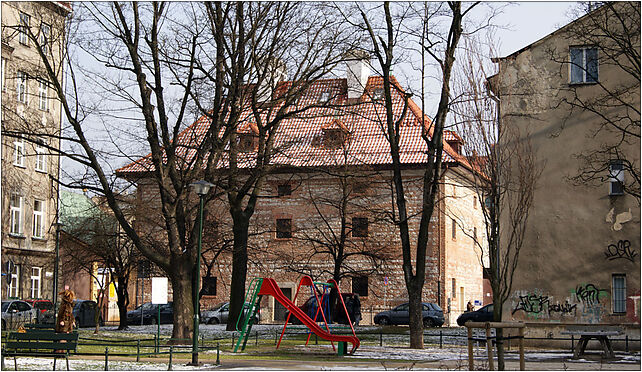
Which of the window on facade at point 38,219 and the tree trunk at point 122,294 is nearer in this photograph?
the tree trunk at point 122,294

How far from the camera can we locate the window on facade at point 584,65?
27.2 metres

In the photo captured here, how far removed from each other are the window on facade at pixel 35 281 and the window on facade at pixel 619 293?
35.4 meters

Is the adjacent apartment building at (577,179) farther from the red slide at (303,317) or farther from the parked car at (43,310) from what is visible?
the parked car at (43,310)

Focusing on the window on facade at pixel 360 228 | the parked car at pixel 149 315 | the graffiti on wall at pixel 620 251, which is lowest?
the parked car at pixel 149 315

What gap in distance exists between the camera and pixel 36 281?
51188 mm

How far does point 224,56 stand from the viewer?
28.2 meters

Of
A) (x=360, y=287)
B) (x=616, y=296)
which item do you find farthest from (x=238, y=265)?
(x=360, y=287)

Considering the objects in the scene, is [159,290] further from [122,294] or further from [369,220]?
[369,220]

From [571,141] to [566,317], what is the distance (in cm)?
557

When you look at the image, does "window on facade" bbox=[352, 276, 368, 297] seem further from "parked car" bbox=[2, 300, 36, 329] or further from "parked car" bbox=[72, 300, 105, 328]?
"parked car" bbox=[2, 300, 36, 329]

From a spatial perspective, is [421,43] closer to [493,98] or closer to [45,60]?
[493,98]

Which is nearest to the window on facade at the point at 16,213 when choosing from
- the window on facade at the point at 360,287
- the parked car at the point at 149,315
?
the parked car at the point at 149,315

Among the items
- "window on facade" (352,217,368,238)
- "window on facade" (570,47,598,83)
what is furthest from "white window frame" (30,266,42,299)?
"window on facade" (570,47,598,83)

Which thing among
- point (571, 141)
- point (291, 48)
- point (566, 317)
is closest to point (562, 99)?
point (571, 141)
